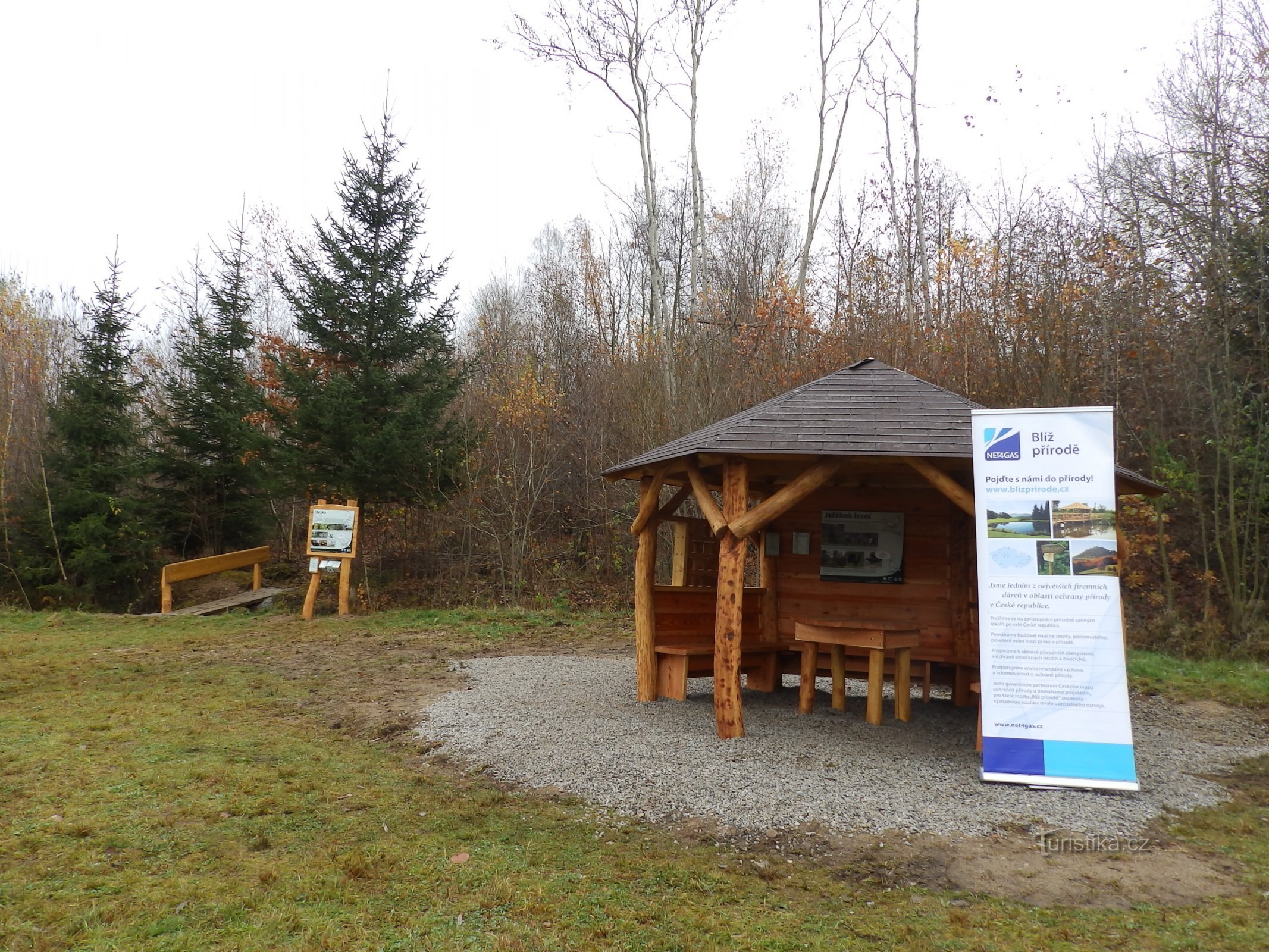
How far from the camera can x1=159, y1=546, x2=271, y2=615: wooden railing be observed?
47.1 feet

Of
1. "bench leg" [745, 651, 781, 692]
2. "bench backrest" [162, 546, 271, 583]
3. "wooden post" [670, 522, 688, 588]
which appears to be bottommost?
"bench leg" [745, 651, 781, 692]

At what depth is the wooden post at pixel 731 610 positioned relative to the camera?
6621 mm

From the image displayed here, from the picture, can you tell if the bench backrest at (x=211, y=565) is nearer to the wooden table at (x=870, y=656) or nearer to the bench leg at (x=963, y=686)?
the wooden table at (x=870, y=656)

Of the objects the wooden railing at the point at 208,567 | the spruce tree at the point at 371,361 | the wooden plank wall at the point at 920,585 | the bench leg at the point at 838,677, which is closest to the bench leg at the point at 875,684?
the bench leg at the point at 838,677

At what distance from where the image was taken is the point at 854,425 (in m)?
6.70

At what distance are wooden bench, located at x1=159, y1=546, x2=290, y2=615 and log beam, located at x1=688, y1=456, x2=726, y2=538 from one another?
11095mm

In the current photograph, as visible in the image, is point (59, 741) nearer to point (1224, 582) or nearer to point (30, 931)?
point (30, 931)

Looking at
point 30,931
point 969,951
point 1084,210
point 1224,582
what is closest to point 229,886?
point 30,931

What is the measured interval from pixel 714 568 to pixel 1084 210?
1093 centimetres

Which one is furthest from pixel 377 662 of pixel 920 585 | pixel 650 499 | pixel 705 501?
pixel 920 585

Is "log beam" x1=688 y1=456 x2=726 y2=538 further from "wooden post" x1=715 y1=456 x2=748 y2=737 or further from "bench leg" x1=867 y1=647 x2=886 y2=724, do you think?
"bench leg" x1=867 y1=647 x2=886 y2=724

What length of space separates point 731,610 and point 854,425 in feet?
5.87

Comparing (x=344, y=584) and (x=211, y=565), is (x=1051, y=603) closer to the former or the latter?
(x=344, y=584)

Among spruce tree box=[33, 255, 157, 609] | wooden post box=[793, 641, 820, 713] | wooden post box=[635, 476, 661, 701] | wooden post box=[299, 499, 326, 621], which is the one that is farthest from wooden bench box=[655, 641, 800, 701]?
spruce tree box=[33, 255, 157, 609]
